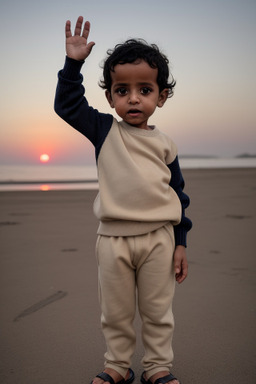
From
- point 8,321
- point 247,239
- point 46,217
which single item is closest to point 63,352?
point 8,321

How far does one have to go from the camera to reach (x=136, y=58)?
163 cm

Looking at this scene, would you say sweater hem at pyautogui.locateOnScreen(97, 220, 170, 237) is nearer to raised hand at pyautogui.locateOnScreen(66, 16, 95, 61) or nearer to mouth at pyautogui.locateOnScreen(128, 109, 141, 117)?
mouth at pyautogui.locateOnScreen(128, 109, 141, 117)

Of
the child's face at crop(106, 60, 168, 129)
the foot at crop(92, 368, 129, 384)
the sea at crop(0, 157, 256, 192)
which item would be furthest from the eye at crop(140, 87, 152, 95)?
the sea at crop(0, 157, 256, 192)

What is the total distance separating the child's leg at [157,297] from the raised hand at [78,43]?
75cm

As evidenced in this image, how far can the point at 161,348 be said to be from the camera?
5.73 ft

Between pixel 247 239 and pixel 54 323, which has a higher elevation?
pixel 54 323

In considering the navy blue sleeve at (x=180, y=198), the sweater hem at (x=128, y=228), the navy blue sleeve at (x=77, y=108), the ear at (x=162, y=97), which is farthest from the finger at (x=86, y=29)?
the sweater hem at (x=128, y=228)

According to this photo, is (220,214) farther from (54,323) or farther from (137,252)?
(137,252)

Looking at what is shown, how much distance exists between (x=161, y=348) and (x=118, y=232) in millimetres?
Answer: 537

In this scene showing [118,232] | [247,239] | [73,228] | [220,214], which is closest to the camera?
[118,232]

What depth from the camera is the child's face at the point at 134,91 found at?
1.62m

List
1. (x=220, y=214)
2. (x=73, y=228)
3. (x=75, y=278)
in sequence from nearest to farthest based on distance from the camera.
Answer: 1. (x=75, y=278)
2. (x=73, y=228)
3. (x=220, y=214)

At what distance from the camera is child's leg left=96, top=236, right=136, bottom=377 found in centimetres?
165

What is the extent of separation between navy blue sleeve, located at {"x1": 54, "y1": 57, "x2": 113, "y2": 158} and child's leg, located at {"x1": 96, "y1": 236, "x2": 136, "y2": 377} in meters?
0.40
